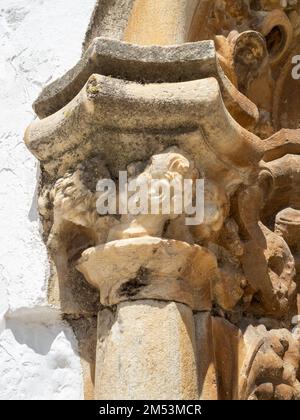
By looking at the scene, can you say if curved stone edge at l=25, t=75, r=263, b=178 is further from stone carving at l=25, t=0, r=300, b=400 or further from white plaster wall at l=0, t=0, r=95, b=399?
white plaster wall at l=0, t=0, r=95, b=399

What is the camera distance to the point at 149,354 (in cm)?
156

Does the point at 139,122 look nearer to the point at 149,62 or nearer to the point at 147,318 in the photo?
the point at 149,62

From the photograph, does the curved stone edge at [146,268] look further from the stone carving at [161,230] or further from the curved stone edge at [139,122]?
the curved stone edge at [139,122]

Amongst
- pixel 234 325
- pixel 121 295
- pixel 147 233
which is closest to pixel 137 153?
pixel 147 233

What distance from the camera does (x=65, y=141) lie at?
1.69m

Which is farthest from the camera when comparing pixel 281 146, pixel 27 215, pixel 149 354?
pixel 281 146

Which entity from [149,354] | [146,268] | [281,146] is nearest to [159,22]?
[281,146]

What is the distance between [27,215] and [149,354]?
531 mm

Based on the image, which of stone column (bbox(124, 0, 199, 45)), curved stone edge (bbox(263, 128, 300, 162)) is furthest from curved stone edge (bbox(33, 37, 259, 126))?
curved stone edge (bbox(263, 128, 300, 162))

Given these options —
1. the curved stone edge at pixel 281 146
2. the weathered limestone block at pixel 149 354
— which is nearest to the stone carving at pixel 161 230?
the weathered limestone block at pixel 149 354

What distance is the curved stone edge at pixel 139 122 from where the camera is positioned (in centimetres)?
160

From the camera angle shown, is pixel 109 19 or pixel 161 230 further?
pixel 109 19

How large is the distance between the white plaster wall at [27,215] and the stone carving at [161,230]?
5 centimetres
